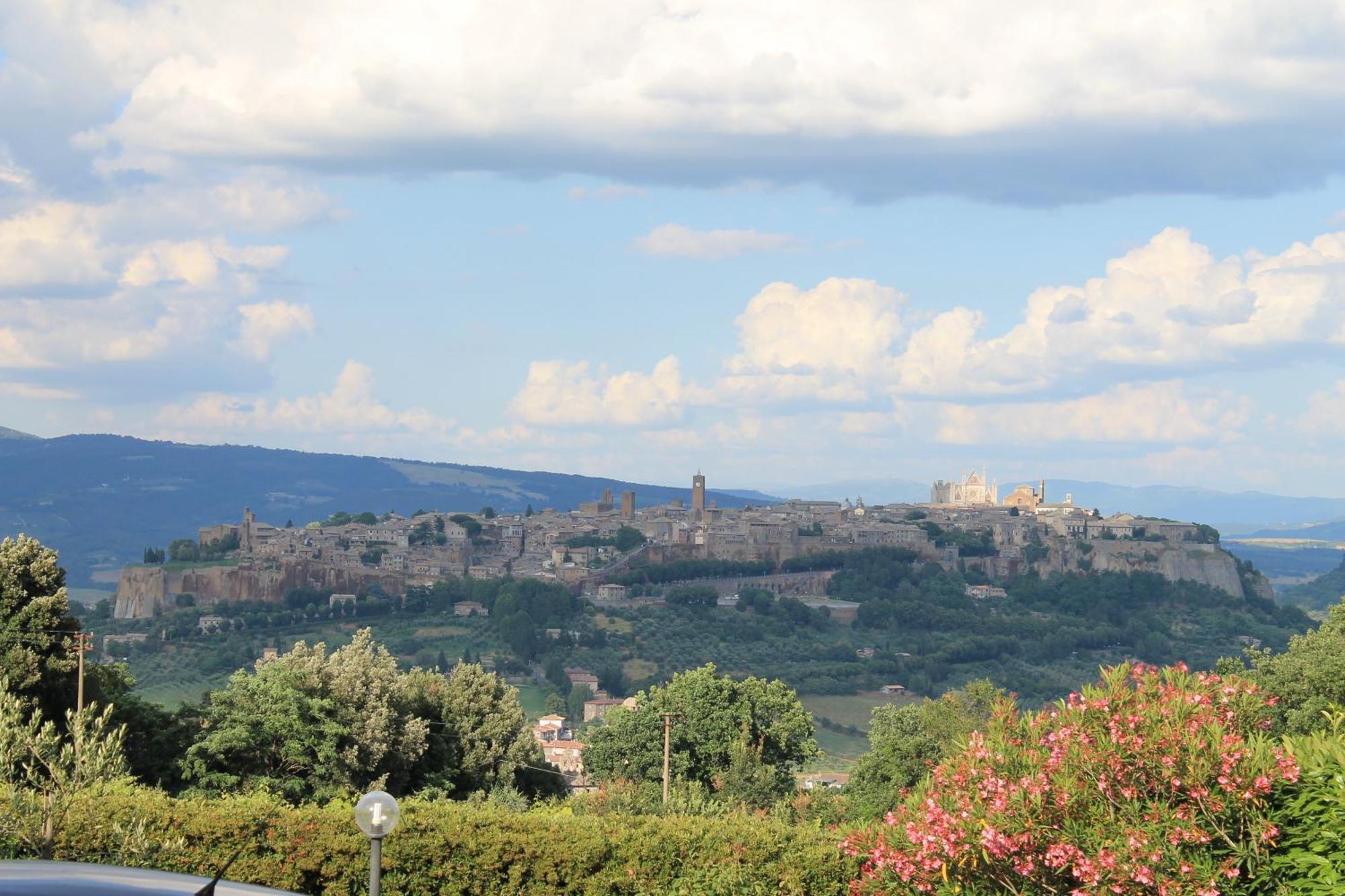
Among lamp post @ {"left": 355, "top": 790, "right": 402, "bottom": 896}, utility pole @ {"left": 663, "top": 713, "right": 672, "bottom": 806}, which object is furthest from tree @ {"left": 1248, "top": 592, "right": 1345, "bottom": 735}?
lamp post @ {"left": 355, "top": 790, "right": 402, "bottom": 896}

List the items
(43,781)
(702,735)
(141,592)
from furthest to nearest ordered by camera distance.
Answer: (141,592)
(702,735)
(43,781)

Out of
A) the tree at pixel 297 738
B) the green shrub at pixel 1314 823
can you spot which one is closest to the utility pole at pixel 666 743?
the tree at pixel 297 738

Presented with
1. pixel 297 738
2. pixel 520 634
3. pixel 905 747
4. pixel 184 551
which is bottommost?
pixel 520 634

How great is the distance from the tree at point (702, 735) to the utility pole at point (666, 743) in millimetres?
118

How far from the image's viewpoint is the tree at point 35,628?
21.1 meters

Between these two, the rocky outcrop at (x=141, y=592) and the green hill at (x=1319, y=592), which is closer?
the rocky outcrop at (x=141, y=592)

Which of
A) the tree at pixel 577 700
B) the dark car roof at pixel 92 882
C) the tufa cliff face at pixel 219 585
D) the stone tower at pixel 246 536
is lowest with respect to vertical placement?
the tree at pixel 577 700

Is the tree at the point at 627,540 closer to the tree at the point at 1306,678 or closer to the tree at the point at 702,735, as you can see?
the tree at the point at 702,735

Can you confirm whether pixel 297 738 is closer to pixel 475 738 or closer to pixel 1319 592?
pixel 475 738

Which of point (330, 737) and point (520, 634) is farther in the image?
point (520, 634)

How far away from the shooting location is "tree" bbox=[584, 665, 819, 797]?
108 ft

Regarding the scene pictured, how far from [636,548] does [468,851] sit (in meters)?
133

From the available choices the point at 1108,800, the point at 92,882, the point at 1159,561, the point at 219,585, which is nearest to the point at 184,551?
the point at 219,585

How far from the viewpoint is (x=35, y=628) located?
2138 cm
